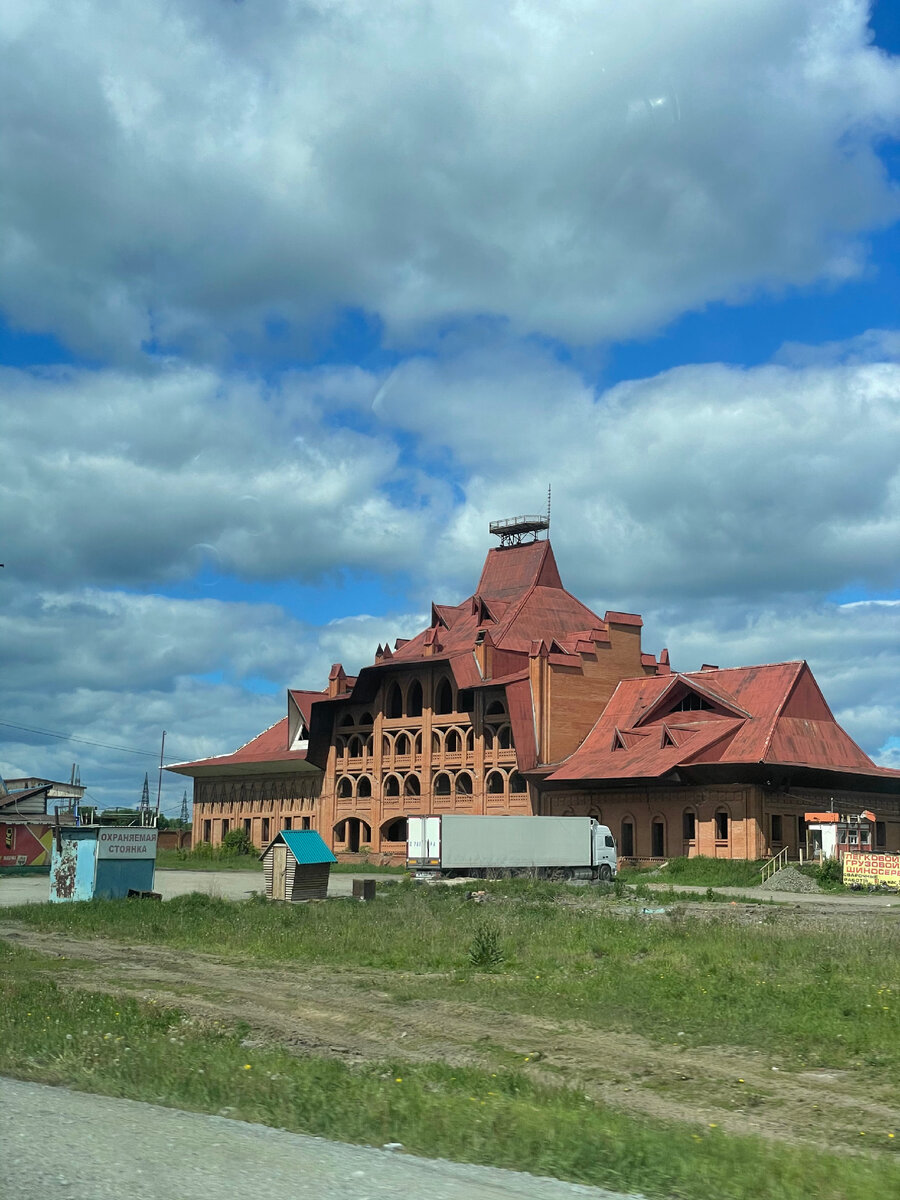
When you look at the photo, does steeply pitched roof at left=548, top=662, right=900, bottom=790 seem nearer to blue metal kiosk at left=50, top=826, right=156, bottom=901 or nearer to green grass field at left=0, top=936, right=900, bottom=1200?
blue metal kiosk at left=50, top=826, right=156, bottom=901

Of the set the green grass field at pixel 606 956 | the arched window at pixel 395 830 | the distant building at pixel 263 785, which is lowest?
the green grass field at pixel 606 956

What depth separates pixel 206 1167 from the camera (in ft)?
24.4

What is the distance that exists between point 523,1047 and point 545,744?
170 ft

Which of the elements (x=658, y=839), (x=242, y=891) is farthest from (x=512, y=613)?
(x=242, y=891)

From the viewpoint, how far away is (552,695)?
216 ft

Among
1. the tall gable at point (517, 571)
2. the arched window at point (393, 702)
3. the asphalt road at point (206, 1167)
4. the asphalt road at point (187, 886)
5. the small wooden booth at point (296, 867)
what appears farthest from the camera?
the tall gable at point (517, 571)

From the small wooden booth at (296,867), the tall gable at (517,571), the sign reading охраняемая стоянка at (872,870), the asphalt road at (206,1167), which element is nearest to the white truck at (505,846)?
the sign reading охраняемая стоянка at (872,870)

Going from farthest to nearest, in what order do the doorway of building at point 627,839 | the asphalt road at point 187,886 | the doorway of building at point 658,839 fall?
the doorway of building at point 627,839
the doorway of building at point 658,839
the asphalt road at point 187,886

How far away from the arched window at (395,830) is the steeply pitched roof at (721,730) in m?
13.6

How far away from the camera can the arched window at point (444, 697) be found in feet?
234

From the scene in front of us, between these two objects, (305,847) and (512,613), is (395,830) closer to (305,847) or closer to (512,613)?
(512,613)

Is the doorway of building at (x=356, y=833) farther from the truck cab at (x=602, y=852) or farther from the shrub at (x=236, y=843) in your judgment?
the truck cab at (x=602, y=852)

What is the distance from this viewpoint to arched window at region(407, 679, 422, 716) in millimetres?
72750

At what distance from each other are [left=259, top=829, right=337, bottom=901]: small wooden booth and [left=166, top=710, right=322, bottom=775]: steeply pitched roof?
138 feet
